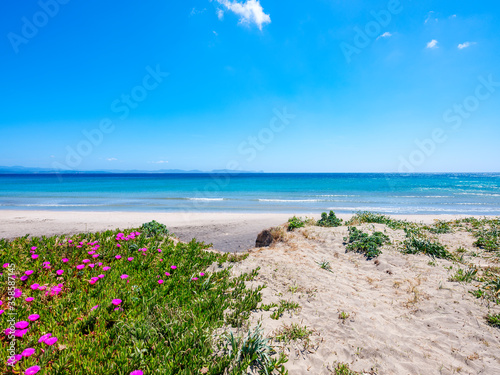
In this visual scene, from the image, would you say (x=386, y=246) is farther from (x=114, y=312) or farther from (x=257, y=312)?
(x=114, y=312)

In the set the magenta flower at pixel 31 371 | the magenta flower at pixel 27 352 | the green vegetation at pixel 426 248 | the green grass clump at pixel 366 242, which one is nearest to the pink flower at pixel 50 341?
the magenta flower at pixel 27 352

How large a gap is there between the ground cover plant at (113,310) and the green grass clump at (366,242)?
4.08m

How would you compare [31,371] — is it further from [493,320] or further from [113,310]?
[493,320]

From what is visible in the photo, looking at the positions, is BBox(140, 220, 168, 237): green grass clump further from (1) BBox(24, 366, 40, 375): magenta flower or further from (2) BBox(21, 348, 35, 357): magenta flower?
(1) BBox(24, 366, 40, 375): magenta flower

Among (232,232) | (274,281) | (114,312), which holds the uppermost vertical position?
(114,312)

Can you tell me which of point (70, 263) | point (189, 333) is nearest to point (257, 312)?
point (189, 333)

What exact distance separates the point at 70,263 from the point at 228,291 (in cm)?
330

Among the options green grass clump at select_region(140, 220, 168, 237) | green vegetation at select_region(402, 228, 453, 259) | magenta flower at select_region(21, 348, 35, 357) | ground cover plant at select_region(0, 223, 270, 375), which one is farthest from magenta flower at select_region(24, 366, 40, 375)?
green vegetation at select_region(402, 228, 453, 259)

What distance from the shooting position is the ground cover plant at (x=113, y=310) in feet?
8.09

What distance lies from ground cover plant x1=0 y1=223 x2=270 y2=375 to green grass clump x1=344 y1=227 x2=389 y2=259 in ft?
13.4

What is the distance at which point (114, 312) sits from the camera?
3.19m

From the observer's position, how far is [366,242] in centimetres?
737

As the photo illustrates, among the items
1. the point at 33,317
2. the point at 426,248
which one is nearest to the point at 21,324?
the point at 33,317

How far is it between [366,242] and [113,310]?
7.01 metres
